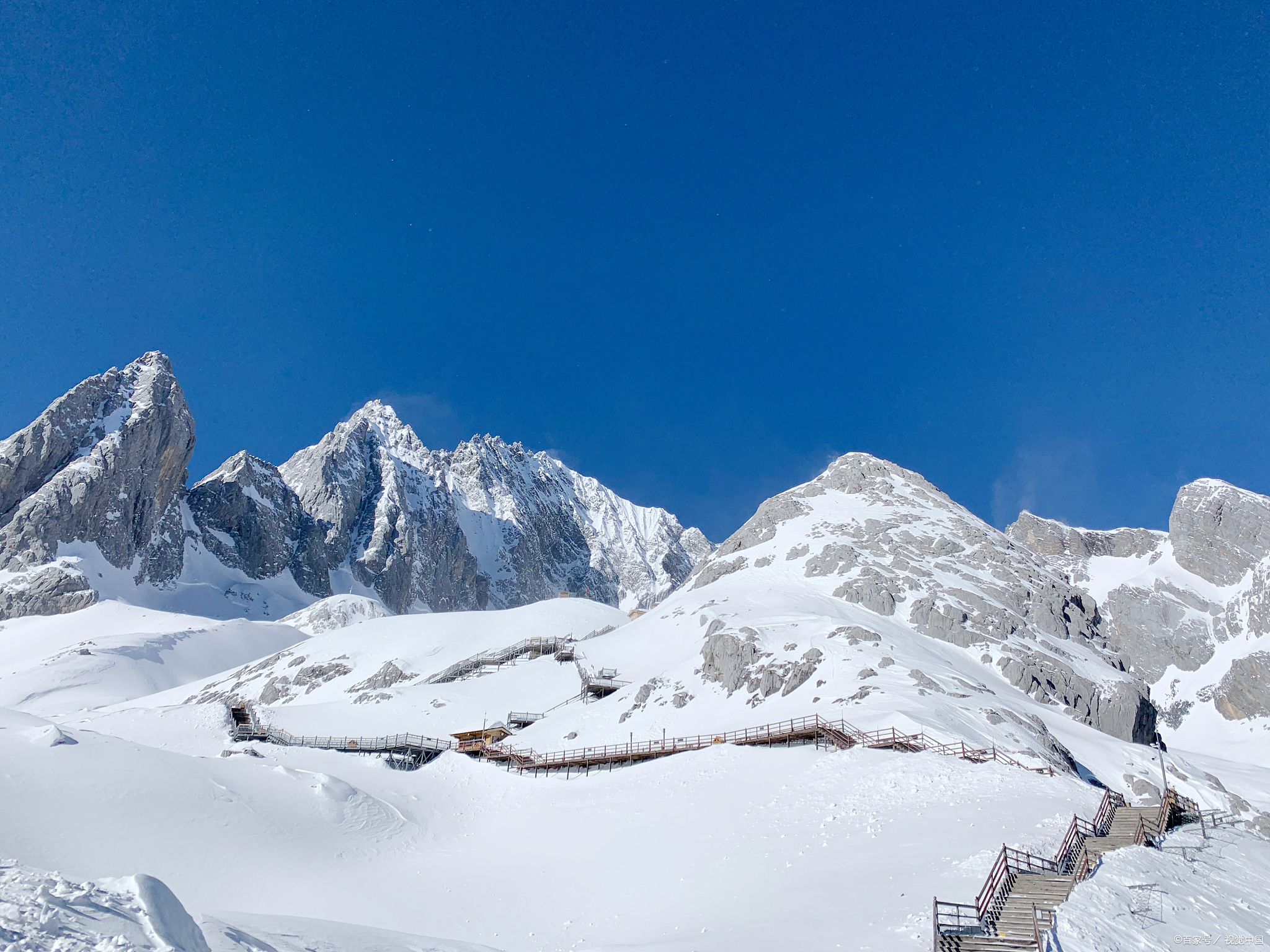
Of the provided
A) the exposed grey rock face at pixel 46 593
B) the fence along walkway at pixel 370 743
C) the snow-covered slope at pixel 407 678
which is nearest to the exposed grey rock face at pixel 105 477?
the exposed grey rock face at pixel 46 593

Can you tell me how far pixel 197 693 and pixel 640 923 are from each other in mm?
87819

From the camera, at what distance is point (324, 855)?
30250 millimetres

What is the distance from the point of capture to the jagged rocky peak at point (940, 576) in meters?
65.9

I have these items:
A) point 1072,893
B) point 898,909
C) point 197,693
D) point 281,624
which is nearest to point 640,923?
point 898,909

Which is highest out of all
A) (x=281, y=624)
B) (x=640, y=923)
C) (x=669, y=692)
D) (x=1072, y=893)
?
(x=281, y=624)

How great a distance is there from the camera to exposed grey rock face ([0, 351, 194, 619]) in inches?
6289

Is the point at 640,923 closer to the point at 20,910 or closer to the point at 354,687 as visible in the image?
the point at 20,910

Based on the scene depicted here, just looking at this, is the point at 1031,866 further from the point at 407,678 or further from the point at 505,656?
the point at 407,678

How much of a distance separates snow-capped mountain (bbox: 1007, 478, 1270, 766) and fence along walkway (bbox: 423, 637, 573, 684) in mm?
102408

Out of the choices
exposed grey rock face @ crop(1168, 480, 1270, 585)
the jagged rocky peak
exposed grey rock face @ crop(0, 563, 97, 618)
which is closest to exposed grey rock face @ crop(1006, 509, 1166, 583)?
exposed grey rock face @ crop(1168, 480, 1270, 585)

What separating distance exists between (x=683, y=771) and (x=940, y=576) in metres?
56.6

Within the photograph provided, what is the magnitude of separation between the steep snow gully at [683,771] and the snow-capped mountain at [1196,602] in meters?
1.65

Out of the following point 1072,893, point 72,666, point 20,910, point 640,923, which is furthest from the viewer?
point 72,666

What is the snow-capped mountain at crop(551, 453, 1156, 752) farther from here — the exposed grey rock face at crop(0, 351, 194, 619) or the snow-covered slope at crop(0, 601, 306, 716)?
the exposed grey rock face at crop(0, 351, 194, 619)
